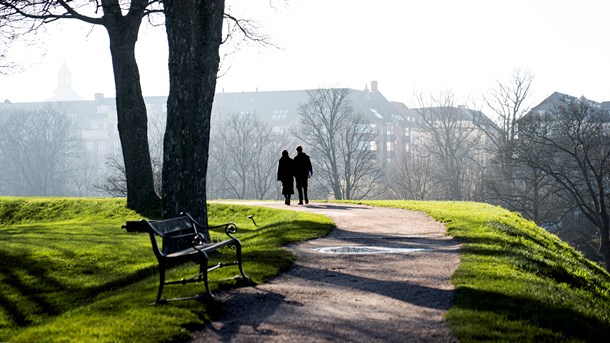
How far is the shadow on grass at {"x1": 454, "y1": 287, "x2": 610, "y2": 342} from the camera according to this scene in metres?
7.32

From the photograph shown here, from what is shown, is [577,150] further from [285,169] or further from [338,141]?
[285,169]

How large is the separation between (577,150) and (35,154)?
59.3 metres

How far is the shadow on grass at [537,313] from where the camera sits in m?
7.32

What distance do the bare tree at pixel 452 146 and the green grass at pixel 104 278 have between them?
5117 cm

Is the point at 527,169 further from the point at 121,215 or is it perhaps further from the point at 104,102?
the point at 104,102

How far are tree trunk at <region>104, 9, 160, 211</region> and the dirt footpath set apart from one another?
11575mm

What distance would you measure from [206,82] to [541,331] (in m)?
8.53

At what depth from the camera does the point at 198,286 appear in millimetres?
9641

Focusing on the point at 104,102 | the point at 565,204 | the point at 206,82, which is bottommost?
the point at 565,204

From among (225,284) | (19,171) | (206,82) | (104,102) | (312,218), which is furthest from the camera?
(104,102)

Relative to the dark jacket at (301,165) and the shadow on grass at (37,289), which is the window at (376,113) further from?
the shadow on grass at (37,289)

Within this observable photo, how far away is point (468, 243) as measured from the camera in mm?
14414

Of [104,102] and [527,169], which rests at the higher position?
[104,102]

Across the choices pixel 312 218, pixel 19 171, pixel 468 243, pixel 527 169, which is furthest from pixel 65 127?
pixel 468 243
